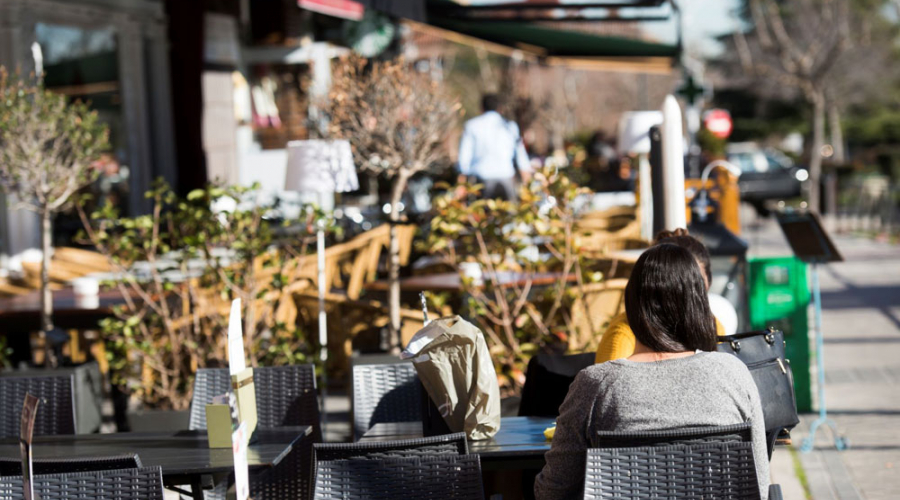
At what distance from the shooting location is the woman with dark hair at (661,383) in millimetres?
3227

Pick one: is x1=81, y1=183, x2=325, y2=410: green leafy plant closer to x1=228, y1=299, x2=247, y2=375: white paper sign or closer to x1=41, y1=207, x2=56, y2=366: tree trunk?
x1=41, y1=207, x2=56, y2=366: tree trunk

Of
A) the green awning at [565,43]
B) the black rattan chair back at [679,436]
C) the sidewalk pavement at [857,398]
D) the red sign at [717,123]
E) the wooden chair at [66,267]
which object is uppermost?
the green awning at [565,43]

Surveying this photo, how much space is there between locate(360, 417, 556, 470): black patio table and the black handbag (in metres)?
0.72

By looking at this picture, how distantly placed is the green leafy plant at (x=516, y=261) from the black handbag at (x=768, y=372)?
2.53m

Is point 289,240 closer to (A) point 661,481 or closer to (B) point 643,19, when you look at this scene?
(A) point 661,481

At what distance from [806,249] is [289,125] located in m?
10.4

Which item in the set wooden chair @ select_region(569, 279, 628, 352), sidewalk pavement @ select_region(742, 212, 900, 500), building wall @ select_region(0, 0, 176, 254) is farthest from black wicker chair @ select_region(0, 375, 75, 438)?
building wall @ select_region(0, 0, 176, 254)

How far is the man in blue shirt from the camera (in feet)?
34.6

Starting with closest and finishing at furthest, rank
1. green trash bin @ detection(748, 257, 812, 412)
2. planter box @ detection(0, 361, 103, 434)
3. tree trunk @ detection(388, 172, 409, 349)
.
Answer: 1. planter box @ detection(0, 361, 103, 434)
2. tree trunk @ detection(388, 172, 409, 349)
3. green trash bin @ detection(748, 257, 812, 412)

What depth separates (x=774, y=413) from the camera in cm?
381

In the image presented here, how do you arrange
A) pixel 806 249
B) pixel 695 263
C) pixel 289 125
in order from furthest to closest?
pixel 289 125 < pixel 806 249 < pixel 695 263

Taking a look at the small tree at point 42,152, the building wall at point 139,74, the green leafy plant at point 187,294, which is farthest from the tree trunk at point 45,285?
the building wall at point 139,74

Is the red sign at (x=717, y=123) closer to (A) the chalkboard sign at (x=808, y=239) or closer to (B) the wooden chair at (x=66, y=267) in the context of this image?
(B) the wooden chair at (x=66, y=267)

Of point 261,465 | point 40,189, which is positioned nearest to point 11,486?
point 261,465
